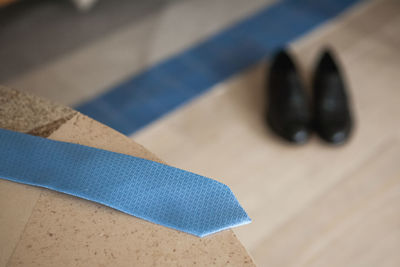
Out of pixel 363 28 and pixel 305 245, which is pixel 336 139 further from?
pixel 363 28

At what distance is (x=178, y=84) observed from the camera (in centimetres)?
212

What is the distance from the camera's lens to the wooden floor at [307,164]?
1.52 m

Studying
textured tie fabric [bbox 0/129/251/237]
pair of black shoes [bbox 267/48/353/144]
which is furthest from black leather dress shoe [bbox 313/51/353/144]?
textured tie fabric [bbox 0/129/251/237]

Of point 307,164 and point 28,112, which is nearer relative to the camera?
point 28,112

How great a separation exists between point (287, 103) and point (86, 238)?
137cm

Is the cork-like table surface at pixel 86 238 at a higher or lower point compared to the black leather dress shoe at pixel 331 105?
lower

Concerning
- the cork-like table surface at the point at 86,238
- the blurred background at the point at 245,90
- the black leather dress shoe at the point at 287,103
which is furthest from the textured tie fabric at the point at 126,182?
Result: the black leather dress shoe at the point at 287,103

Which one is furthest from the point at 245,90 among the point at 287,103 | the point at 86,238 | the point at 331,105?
the point at 86,238

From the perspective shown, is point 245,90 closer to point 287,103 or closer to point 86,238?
point 287,103

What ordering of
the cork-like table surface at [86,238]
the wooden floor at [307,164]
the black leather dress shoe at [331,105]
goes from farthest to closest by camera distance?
the black leather dress shoe at [331,105]
the wooden floor at [307,164]
the cork-like table surface at [86,238]

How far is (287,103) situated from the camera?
1853 millimetres

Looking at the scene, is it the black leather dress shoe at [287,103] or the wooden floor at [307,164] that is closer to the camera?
the wooden floor at [307,164]

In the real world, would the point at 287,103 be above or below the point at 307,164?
above

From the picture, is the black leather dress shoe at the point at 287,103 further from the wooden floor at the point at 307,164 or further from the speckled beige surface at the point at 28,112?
the speckled beige surface at the point at 28,112
